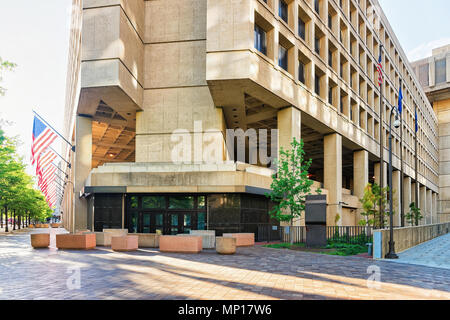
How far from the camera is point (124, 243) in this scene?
61.3 feet

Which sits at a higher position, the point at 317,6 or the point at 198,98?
the point at 317,6

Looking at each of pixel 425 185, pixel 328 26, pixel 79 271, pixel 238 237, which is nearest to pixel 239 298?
pixel 79 271

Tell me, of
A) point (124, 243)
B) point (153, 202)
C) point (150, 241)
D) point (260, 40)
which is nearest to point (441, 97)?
point (260, 40)

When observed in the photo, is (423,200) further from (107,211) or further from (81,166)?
(107,211)

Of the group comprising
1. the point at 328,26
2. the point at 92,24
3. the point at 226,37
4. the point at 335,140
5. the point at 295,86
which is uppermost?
the point at 328,26

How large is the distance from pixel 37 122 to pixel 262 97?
18.6 metres

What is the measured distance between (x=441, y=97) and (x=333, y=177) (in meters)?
70.8

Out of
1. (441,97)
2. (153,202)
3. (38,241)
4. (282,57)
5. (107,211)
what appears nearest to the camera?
(38,241)

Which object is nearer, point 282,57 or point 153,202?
point 153,202

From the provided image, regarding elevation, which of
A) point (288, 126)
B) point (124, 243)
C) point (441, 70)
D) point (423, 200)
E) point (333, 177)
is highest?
point (441, 70)

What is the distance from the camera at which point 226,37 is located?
2544 cm

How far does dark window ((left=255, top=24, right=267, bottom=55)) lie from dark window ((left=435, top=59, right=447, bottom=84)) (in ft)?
245

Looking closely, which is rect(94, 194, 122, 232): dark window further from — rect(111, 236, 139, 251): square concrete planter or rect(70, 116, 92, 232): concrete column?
rect(111, 236, 139, 251): square concrete planter
